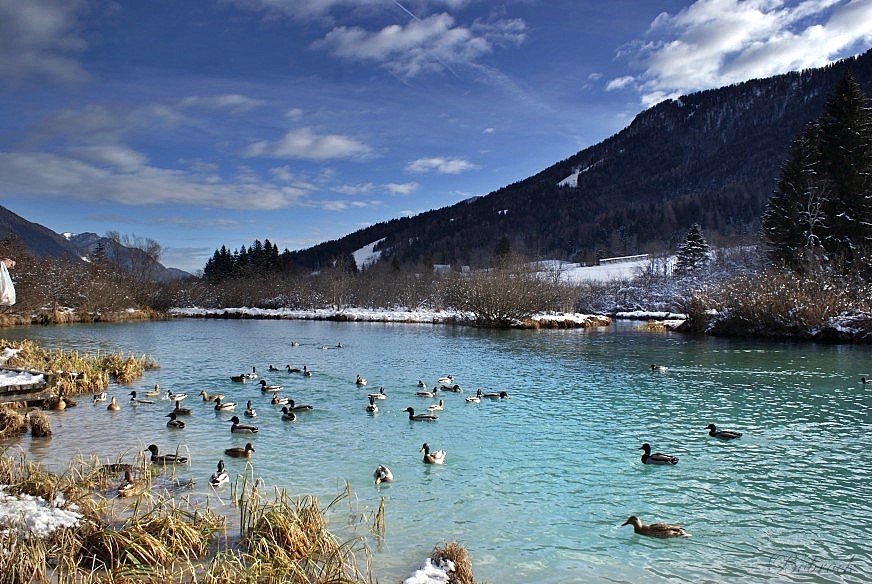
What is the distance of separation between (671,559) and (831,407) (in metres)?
12.8

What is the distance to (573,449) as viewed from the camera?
41.5 feet

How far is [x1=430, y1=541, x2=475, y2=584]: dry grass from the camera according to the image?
6398 millimetres

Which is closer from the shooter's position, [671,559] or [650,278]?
[671,559]

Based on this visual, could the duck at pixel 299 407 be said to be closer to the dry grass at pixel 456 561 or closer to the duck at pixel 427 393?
the duck at pixel 427 393

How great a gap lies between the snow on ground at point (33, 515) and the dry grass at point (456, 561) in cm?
457

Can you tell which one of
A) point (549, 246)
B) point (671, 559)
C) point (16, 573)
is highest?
point (549, 246)

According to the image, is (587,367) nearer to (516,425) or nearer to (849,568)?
(516,425)

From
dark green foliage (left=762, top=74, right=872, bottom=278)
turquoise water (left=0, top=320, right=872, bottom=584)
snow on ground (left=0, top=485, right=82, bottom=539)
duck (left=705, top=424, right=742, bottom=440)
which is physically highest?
dark green foliage (left=762, top=74, right=872, bottom=278)

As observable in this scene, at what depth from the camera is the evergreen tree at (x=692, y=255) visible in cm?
8850

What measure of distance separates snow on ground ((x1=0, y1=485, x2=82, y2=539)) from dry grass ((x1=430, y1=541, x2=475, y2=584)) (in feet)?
15.0

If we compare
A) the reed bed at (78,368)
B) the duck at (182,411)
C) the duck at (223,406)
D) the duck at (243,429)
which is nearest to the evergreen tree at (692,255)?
the reed bed at (78,368)

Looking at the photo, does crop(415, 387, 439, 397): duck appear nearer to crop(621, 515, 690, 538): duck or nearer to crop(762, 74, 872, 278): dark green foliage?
crop(621, 515, 690, 538): duck

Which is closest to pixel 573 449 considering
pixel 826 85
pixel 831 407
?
pixel 831 407

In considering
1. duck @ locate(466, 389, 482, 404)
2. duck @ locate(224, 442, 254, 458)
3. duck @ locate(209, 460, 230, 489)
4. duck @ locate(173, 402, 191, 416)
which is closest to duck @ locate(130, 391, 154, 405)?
duck @ locate(173, 402, 191, 416)
